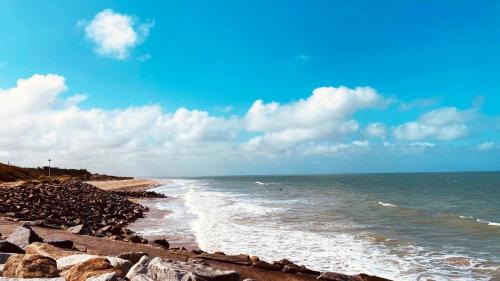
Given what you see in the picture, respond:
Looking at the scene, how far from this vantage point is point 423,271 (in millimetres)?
14453

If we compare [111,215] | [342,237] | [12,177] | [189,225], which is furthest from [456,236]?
[12,177]

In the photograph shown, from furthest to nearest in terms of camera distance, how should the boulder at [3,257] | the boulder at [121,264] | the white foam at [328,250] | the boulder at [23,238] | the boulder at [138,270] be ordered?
the white foam at [328,250] < the boulder at [23,238] < the boulder at [3,257] < the boulder at [121,264] < the boulder at [138,270]

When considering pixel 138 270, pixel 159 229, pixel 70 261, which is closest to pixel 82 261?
pixel 70 261

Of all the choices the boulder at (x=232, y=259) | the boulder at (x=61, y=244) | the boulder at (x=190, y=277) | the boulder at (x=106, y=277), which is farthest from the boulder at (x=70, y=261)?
the boulder at (x=232, y=259)

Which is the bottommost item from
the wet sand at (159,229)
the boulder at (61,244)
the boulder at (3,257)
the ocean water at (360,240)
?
the ocean water at (360,240)

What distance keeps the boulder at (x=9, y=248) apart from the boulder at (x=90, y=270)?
9.96 feet

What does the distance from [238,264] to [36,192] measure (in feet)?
76.8

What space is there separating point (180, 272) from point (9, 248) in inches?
179

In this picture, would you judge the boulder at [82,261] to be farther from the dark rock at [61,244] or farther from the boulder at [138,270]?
the dark rock at [61,244]

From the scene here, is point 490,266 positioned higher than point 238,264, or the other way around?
point 238,264

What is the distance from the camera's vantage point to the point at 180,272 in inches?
272

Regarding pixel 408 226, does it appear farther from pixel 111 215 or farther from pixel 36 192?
pixel 36 192

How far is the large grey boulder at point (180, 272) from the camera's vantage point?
6.80 metres

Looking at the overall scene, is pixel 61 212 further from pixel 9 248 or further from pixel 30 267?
pixel 30 267
